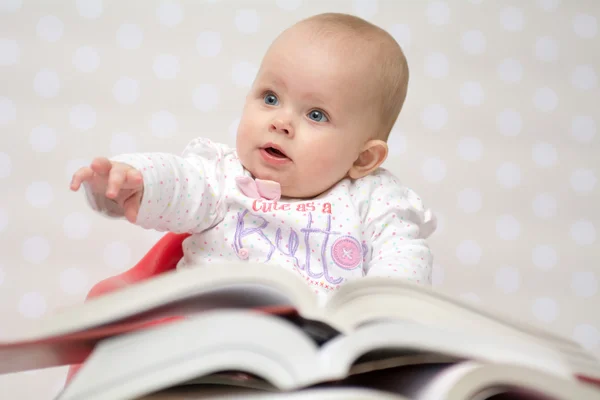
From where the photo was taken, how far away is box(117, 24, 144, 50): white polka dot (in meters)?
1.66

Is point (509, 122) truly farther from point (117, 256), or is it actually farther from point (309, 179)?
point (117, 256)

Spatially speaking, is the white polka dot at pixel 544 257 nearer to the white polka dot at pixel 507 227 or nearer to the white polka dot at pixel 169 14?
the white polka dot at pixel 507 227

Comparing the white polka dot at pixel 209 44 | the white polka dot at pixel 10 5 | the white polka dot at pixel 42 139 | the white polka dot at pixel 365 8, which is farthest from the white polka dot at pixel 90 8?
the white polka dot at pixel 365 8

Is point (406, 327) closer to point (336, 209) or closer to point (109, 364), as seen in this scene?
point (109, 364)

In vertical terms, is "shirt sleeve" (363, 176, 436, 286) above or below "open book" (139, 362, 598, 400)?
above

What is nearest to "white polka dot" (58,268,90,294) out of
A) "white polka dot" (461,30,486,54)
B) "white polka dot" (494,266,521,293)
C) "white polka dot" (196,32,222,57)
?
"white polka dot" (196,32,222,57)

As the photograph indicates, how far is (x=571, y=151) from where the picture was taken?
5.24 feet

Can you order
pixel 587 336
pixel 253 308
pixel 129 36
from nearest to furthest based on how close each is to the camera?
pixel 253 308 < pixel 587 336 < pixel 129 36

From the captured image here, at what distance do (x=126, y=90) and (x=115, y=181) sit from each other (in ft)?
2.80

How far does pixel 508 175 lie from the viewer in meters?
1.54

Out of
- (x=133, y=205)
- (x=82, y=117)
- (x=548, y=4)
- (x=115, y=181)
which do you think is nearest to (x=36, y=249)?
(x=82, y=117)

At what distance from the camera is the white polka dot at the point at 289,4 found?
1.80m

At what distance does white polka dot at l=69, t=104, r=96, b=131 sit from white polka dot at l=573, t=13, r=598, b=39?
1.24 metres

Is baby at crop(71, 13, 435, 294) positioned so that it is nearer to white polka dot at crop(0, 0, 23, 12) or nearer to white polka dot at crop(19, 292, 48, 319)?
white polka dot at crop(19, 292, 48, 319)
